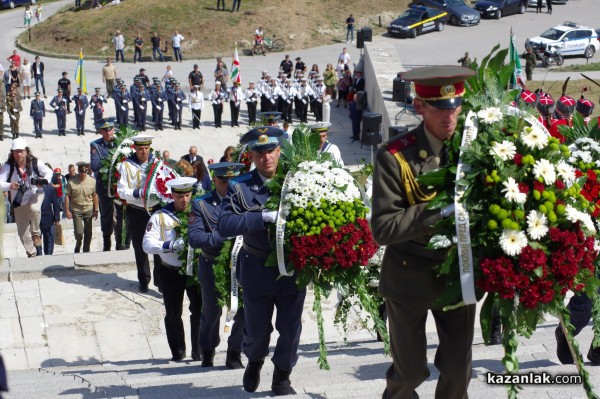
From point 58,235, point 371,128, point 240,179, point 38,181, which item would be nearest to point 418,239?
point 240,179

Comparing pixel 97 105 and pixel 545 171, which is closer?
pixel 545 171

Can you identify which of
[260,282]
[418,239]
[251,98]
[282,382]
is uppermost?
[418,239]

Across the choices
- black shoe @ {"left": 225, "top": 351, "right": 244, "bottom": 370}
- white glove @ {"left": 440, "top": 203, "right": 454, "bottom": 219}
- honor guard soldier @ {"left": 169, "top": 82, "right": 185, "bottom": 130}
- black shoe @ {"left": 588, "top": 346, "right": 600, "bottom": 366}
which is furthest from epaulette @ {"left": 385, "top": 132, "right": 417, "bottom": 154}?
honor guard soldier @ {"left": 169, "top": 82, "right": 185, "bottom": 130}

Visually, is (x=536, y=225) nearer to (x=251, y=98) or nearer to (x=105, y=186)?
(x=105, y=186)

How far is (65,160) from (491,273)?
22612mm

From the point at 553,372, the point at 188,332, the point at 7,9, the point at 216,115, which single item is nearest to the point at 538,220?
the point at 553,372

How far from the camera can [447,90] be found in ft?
18.0

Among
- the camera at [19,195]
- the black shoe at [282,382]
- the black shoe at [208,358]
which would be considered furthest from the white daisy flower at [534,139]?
the camera at [19,195]

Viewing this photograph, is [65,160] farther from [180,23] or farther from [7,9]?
[7,9]

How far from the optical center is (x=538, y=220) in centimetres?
522

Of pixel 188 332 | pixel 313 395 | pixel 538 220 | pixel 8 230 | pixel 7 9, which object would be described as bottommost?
pixel 7 9

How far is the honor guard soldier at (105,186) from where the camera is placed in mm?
14789

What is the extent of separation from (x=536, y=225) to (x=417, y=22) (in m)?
38.4

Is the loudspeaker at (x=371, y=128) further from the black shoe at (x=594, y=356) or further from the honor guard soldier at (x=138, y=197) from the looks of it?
the black shoe at (x=594, y=356)
